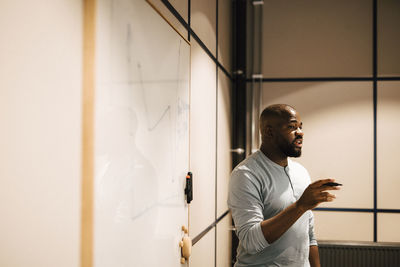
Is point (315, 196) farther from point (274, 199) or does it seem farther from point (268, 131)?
point (268, 131)

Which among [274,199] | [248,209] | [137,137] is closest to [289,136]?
[274,199]

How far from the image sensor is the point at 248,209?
155 cm

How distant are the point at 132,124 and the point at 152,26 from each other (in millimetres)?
A: 374

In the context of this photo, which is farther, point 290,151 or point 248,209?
point 290,151

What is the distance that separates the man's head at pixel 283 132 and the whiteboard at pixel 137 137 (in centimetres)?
52

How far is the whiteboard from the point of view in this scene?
838 millimetres

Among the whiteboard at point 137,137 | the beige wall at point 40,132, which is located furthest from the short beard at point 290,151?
the beige wall at point 40,132

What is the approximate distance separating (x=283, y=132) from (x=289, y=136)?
0.12 feet

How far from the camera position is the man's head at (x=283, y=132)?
172cm

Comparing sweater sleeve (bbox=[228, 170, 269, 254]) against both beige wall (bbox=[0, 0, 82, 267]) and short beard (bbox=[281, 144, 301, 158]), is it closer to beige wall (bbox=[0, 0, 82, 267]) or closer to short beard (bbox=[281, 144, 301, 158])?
short beard (bbox=[281, 144, 301, 158])

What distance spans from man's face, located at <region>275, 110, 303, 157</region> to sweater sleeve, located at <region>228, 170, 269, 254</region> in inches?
9.9

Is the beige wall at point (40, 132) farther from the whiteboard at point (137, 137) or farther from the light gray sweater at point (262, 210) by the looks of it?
the light gray sweater at point (262, 210)

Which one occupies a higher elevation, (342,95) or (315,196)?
(342,95)

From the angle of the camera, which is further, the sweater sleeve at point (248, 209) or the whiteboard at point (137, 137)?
the sweater sleeve at point (248, 209)
